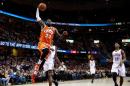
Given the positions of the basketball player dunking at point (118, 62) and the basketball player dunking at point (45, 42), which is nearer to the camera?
the basketball player dunking at point (45, 42)

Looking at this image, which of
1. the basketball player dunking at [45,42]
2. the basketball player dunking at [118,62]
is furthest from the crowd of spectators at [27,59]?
the basketball player dunking at [45,42]

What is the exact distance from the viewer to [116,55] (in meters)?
11.6

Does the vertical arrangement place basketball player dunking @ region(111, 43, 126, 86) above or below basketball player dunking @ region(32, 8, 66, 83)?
below

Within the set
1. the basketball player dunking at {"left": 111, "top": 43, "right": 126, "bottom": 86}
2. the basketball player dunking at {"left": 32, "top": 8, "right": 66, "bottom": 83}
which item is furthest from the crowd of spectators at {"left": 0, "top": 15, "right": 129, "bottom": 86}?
the basketball player dunking at {"left": 32, "top": 8, "right": 66, "bottom": 83}

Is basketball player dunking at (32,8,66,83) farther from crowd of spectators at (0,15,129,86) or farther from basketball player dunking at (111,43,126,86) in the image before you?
crowd of spectators at (0,15,129,86)

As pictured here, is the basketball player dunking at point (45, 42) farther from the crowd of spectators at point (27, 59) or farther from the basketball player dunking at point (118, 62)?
the crowd of spectators at point (27, 59)

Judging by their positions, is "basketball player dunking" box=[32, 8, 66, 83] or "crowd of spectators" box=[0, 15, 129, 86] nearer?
"basketball player dunking" box=[32, 8, 66, 83]

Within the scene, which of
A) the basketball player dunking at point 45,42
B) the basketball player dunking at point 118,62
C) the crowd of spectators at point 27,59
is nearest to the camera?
Result: the basketball player dunking at point 45,42

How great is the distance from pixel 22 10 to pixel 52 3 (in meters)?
5.80

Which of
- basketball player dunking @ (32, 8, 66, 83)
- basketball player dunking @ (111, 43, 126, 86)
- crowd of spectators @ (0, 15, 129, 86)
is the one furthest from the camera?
crowd of spectators @ (0, 15, 129, 86)

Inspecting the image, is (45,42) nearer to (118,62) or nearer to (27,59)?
(118,62)

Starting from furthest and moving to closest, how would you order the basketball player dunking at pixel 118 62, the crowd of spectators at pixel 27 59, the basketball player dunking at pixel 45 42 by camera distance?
the crowd of spectators at pixel 27 59 → the basketball player dunking at pixel 118 62 → the basketball player dunking at pixel 45 42

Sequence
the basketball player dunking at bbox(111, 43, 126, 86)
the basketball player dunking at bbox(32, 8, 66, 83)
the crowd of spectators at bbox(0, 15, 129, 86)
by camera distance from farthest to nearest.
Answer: the crowd of spectators at bbox(0, 15, 129, 86) < the basketball player dunking at bbox(111, 43, 126, 86) < the basketball player dunking at bbox(32, 8, 66, 83)

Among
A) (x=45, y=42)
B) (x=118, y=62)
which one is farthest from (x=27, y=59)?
(x=45, y=42)
